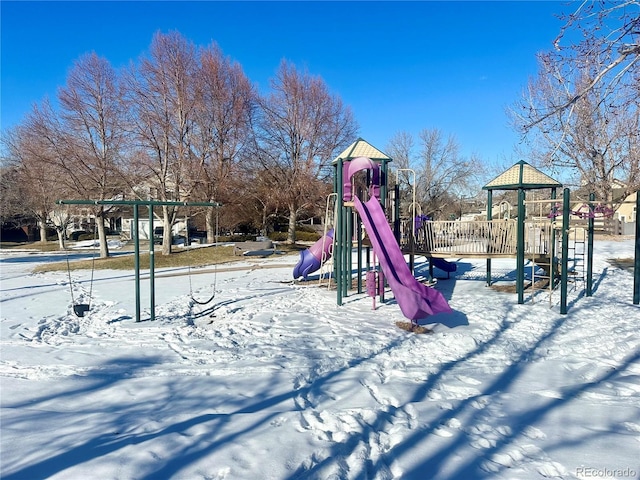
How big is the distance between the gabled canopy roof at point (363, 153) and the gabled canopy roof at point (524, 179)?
11.7 feet

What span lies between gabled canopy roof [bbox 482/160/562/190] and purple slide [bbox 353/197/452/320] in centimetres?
489

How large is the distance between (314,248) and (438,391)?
32.6 feet

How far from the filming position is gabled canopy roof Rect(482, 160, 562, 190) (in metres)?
12.3

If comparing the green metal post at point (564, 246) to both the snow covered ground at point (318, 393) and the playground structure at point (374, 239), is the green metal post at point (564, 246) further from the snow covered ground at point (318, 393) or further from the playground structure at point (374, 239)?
the playground structure at point (374, 239)

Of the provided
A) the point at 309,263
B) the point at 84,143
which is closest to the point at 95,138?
the point at 84,143

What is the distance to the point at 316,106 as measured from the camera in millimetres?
31406

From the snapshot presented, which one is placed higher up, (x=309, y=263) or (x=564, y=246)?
(x=564, y=246)

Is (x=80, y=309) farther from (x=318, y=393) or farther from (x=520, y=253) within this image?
(x=520, y=253)

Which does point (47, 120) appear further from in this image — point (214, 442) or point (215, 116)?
point (214, 442)

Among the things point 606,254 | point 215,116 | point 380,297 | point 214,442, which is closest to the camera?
point 214,442

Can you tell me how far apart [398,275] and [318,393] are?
159 inches

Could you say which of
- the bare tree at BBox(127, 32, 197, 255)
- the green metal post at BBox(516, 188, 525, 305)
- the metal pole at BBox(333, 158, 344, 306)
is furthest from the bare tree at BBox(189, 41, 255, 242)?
the green metal post at BBox(516, 188, 525, 305)

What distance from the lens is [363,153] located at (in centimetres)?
1187

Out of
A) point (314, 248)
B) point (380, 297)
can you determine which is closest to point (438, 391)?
point (380, 297)
